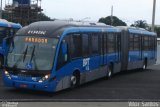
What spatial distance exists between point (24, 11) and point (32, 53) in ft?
167

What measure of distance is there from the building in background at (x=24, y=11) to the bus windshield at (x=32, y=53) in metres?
47.6

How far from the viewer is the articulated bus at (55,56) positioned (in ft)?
50.7

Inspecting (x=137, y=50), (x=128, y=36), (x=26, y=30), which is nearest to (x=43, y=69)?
(x=26, y=30)

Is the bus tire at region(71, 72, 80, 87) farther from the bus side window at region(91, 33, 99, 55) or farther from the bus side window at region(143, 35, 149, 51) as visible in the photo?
the bus side window at region(143, 35, 149, 51)

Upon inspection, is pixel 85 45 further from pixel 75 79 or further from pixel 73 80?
pixel 73 80

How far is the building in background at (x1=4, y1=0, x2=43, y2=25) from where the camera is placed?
6431 cm

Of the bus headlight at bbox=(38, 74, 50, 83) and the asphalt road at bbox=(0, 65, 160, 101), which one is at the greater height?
the bus headlight at bbox=(38, 74, 50, 83)

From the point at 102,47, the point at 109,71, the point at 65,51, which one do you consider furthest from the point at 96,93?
the point at 109,71

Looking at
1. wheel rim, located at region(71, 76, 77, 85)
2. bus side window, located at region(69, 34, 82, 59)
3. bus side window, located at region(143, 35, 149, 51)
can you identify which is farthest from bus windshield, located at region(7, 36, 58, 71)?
bus side window, located at region(143, 35, 149, 51)

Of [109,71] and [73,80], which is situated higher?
[73,80]

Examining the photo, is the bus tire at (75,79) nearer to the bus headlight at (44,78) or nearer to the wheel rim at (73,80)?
the wheel rim at (73,80)

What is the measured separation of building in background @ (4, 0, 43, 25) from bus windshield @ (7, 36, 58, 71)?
47609 millimetres

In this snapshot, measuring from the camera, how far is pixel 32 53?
625 inches

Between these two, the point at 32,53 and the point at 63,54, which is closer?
the point at 32,53
